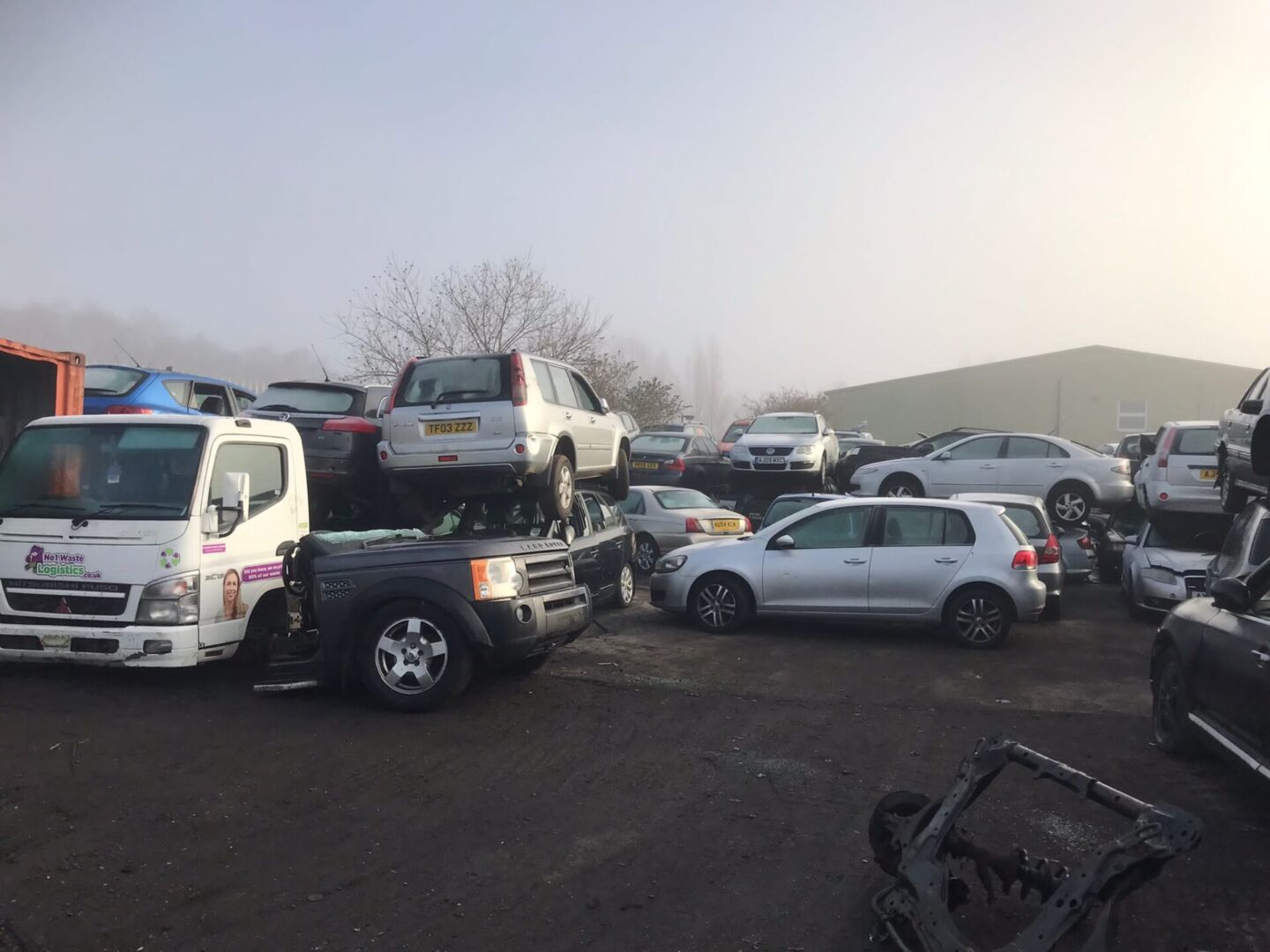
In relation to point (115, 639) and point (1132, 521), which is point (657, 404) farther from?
point (115, 639)

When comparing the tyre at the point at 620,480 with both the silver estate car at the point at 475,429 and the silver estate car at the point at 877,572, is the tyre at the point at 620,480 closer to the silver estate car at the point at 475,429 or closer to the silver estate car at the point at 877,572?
the silver estate car at the point at 877,572

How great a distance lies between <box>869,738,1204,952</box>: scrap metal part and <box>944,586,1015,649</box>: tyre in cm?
660

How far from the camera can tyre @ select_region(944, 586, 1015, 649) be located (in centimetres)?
1052

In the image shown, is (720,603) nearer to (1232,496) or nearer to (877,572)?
(877,572)

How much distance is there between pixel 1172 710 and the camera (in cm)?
654

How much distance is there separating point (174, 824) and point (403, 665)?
2252 millimetres

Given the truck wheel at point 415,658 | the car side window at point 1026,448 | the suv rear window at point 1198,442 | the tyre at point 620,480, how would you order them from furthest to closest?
the car side window at point 1026,448 < the suv rear window at point 1198,442 < the tyre at point 620,480 < the truck wheel at point 415,658

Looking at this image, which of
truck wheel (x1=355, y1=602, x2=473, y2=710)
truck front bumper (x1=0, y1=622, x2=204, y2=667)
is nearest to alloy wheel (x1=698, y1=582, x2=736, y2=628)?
truck wheel (x1=355, y1=602, x2=473, y2=710)

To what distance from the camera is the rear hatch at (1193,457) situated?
1352 centimetres

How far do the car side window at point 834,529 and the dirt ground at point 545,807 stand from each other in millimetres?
2307

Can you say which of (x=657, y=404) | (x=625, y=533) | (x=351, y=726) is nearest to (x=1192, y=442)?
(x=625, y=533)

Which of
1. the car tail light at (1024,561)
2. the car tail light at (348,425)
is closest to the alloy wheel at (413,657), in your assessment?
the car tail light at (348,425)

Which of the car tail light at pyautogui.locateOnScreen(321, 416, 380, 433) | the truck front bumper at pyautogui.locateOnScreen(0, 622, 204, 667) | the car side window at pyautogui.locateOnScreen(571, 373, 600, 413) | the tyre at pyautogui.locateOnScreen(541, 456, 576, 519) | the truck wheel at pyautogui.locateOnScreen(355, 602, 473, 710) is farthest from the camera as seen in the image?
the car side window at pyautogui.locateOnScreen(571, 373, 600, 413)

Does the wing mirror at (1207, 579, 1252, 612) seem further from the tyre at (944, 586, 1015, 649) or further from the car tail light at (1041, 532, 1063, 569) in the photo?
the car tail light at (1041, 532, 1063, 569)
